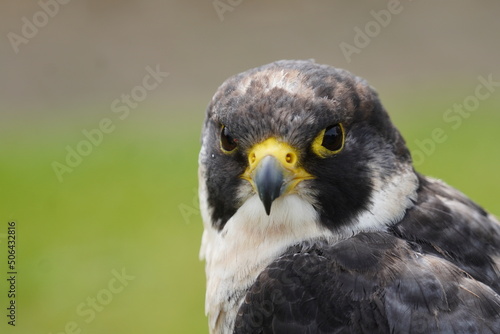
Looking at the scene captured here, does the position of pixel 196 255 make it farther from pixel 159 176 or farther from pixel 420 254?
pixel 420 254

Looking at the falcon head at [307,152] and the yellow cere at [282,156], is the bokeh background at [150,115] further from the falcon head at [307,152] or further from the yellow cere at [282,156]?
the yellow cere at [282,156]

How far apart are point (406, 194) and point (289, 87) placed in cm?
74

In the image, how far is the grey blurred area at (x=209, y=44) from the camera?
12.0m

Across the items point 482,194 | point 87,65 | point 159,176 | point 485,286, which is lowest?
point 482,194

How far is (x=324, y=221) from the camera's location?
3.51 m

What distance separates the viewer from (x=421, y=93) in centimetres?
1168

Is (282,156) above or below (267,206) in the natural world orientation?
above

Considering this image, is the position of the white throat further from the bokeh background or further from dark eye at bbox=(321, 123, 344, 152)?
the bokeh background

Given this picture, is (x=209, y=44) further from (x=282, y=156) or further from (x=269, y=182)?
(x=269, y=182)

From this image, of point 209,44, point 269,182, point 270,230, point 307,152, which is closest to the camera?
point 269,182

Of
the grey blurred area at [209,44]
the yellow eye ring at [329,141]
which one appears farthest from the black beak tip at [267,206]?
the grey blurred area at [209,44]

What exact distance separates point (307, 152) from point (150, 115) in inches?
330

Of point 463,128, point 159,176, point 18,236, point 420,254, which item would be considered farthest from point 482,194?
point 420,254

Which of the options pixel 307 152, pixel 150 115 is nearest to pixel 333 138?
pixel 307 152
